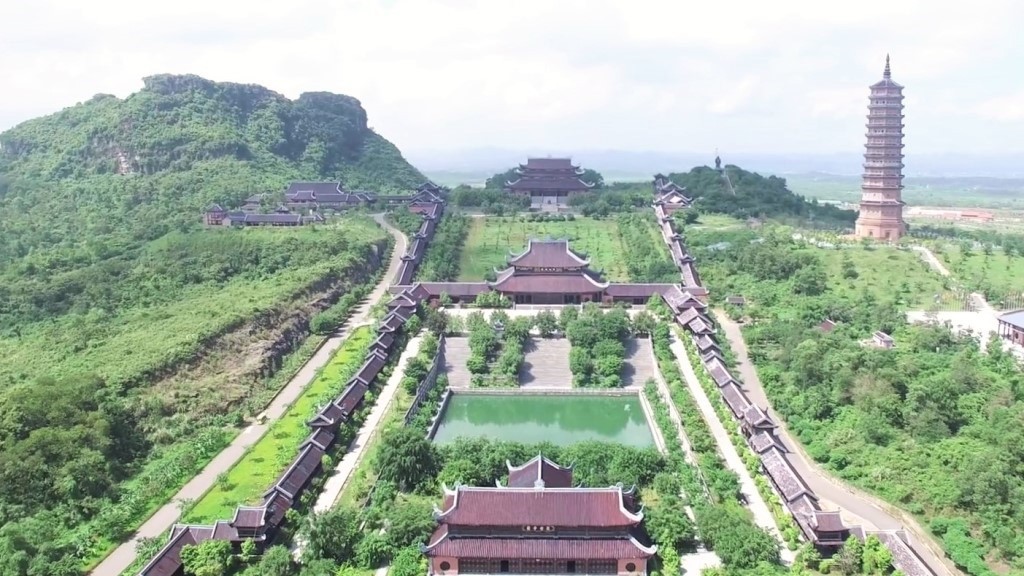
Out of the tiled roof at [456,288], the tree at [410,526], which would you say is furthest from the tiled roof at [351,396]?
the tiled roof at [456,288]

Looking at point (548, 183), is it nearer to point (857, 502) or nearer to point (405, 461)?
point (405, 461)

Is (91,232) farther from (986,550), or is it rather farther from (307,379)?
(986,550)

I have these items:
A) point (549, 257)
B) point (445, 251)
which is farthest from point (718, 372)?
point (445, 251)

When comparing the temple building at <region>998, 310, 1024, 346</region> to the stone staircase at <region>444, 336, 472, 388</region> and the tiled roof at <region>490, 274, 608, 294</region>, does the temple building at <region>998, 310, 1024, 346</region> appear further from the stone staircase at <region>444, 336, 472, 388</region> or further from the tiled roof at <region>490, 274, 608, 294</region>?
the stone staircase at <region>444, 336, 472, 388</region>

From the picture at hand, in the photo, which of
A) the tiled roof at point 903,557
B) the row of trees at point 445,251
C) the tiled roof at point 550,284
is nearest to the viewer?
the tiled roof at point 903,557

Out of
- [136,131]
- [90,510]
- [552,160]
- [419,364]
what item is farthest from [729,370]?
[136,131]

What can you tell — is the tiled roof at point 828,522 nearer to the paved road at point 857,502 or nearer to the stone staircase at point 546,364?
the paved road at point 857,502
